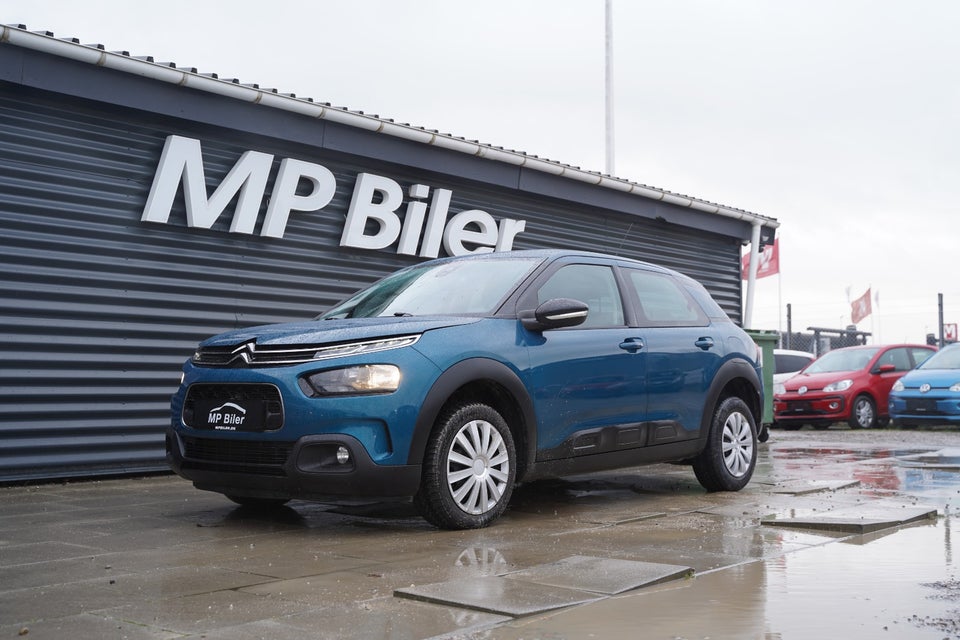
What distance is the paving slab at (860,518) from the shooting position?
581 centimetres

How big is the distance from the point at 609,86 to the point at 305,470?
1668 centimetres

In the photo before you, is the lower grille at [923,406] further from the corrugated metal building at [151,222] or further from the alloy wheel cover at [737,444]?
the alloy wheel cover at [737,444]

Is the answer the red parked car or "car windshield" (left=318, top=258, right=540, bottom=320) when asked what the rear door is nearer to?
"car windshield" (left=318, top=258, right=540, bottom=320)

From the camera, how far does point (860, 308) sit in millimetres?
36406

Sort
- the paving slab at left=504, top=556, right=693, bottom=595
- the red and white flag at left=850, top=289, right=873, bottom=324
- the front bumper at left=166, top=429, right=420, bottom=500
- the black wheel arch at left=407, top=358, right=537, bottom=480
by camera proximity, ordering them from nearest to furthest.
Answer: the paving slab at left=504, top=556, right=693, bottom=595 < the front bumper at left=166, top=429, right=420, bottom=500 < the black wheel arch at left=407, top=358, right=537, bottom=480 < the red and white flag at left=850, top=289, right=873, bottom=324

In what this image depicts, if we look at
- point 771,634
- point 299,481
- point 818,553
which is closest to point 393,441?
point 299,481

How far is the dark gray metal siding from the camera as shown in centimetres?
829

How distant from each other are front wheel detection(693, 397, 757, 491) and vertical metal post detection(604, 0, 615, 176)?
12134 millimetres

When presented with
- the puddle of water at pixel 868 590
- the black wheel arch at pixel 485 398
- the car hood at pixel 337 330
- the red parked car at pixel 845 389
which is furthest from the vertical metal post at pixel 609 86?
the puddle of water at pixel 868 590

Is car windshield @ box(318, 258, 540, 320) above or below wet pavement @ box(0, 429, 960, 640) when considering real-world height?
above

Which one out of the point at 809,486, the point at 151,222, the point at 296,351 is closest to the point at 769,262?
the point at 809,486

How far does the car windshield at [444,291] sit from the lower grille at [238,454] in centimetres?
117

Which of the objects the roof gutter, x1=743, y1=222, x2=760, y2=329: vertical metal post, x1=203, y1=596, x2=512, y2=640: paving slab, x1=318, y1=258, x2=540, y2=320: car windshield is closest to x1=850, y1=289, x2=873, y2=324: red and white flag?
x1=743, y1=222, x2=760, y2=329: vertical metal post

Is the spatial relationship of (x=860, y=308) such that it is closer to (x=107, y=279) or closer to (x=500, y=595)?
(x=107, y=279)
